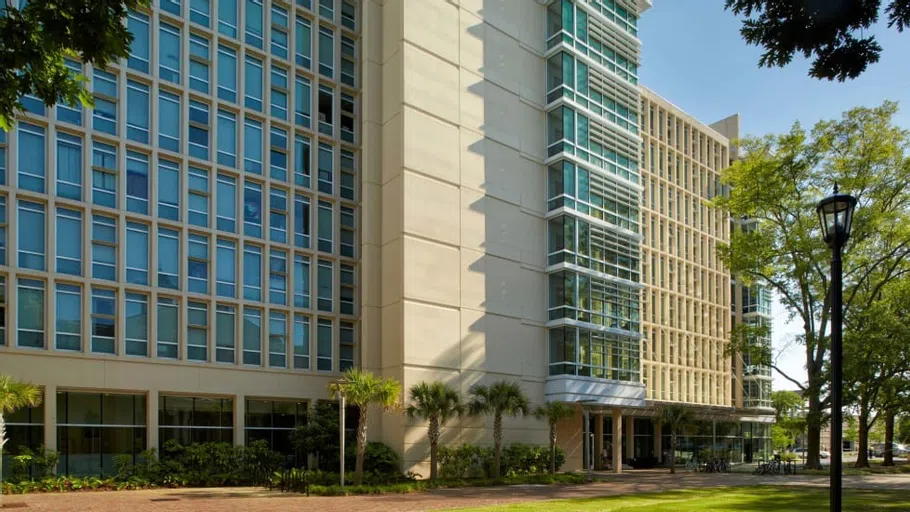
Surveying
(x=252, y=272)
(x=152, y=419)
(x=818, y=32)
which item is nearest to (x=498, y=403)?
(x=252, y=272)

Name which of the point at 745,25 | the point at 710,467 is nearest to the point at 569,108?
the point at 710,467

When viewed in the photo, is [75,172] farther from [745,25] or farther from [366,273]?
[745,25]

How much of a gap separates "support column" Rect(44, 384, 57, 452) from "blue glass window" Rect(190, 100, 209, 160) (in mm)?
10855

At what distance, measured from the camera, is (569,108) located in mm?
41031

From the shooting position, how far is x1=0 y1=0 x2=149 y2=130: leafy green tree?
8.05 metres

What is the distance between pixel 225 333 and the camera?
32594 mm

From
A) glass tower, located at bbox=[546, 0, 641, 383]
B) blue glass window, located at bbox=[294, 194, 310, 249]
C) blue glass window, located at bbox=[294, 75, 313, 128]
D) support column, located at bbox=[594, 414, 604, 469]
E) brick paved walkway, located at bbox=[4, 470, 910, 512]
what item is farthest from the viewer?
support column, located at bbox=[594, 414, 604, 469]

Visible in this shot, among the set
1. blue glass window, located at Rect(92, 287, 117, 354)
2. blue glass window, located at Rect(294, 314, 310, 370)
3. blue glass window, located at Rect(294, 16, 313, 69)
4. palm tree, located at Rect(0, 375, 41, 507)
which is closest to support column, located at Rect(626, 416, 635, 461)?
blue glass window, located at Rect(294, 314, 310, 370)

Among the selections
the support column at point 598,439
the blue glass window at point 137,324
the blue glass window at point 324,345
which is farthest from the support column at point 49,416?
the support column at point 598,439

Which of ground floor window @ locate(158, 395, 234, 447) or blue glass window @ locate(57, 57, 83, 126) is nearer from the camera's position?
blue glass window @ locate(57, 57, 83, 126)

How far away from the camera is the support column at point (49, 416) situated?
2747 centimetres

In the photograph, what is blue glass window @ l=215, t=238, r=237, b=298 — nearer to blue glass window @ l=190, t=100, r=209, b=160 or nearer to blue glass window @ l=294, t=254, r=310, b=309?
blue glass window @ l=294, t=254, r=310, b=309

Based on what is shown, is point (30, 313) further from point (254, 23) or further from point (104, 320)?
point (254, 23)

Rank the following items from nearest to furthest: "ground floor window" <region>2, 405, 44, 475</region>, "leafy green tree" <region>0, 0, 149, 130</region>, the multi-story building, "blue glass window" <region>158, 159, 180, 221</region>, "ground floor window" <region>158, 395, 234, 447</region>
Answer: "leafy green tree" <region>0, 0, 149, 130</region> < "ground floor window" <region>2, 405, 44, 475</region> < the multi-story building < "ground floor window" <region>158, 395, 234, 447</region> < "blue glass window" <region>158, 159, 180, 221</region>
